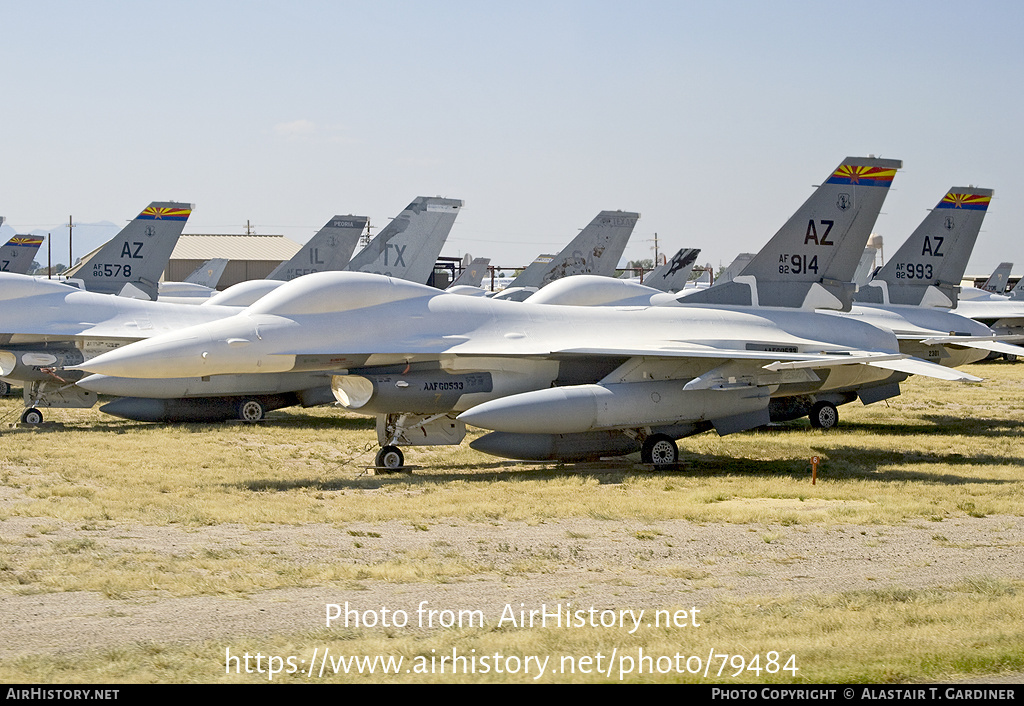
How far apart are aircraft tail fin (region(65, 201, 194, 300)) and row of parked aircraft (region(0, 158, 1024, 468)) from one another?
11.5 feet

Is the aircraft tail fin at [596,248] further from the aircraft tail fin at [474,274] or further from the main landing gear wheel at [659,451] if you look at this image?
the aircraft tail fin at [474,274]

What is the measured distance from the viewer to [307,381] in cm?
2025

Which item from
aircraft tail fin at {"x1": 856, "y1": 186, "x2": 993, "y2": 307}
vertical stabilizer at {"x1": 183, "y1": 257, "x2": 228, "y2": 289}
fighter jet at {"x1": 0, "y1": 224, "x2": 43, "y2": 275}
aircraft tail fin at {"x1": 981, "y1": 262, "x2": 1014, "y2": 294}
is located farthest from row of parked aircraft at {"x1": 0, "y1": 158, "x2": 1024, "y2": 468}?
aircraft tail fin at {"x1": 981, "y1": 262, "x2": 1014, "y2": 294}

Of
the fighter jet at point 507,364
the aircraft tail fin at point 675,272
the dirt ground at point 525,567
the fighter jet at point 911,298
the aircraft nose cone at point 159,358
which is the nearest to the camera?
the dirt ground at point 525,567

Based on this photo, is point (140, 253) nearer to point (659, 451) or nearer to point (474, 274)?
point (659, 451)

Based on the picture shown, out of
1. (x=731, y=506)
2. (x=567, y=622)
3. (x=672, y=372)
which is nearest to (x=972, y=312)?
(x=672, y=372)

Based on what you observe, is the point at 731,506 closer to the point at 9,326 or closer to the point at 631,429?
the point at 631,429

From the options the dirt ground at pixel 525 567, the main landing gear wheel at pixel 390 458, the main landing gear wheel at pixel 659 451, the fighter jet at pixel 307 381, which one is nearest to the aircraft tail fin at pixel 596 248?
the fighter jet at pixel 307 381

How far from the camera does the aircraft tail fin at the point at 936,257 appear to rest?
73.9ft

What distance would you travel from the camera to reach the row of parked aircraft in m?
13.9

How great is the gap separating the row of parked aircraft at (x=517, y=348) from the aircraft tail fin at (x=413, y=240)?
31mm

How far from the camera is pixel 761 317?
16.6 m
